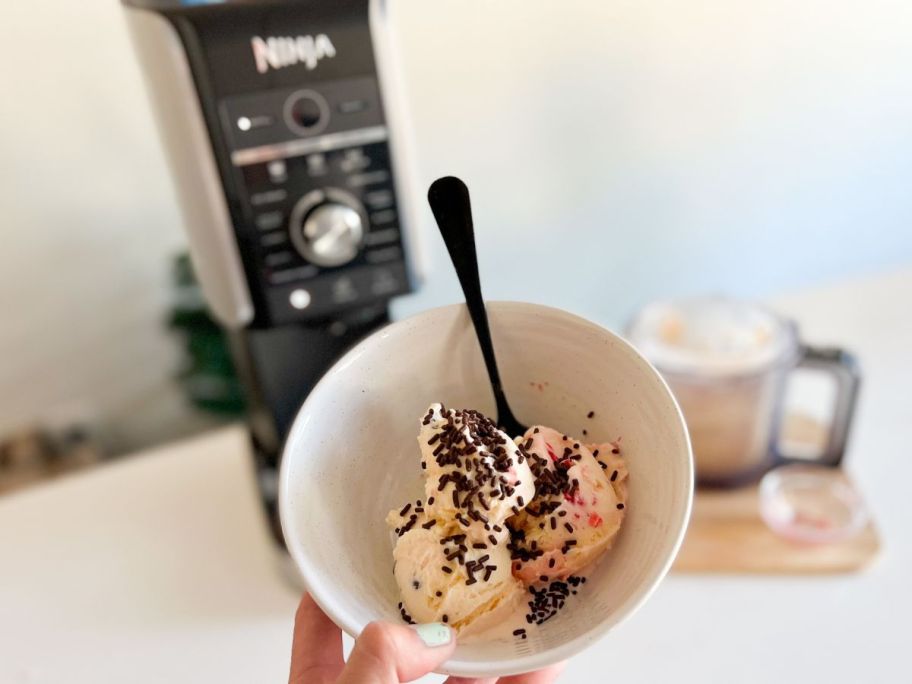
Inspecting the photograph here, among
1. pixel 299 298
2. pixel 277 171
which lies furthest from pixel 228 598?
pixel 277 171

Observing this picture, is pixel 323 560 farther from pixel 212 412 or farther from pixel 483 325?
pixel 212 412

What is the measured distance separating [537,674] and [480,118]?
61 cm

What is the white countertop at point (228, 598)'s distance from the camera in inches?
28.1

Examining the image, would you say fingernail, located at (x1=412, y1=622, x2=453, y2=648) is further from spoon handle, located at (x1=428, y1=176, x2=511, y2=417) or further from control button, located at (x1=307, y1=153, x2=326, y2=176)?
control button, located at (x1=307, y1=153, x2=326, y2=176)

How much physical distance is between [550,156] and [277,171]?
44cm

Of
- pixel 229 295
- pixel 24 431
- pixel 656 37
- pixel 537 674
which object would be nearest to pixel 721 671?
pixel 537 674

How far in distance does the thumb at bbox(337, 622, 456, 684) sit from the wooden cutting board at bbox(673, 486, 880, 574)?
0.44 meters

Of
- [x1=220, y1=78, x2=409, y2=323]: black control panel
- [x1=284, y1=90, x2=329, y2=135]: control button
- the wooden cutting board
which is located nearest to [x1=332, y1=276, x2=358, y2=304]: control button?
[x1=220, y1=78, x2=409, y2=323]: black control panel

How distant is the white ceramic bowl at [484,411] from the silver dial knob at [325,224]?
0.17m

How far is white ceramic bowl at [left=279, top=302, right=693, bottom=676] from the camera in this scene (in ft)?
1.39

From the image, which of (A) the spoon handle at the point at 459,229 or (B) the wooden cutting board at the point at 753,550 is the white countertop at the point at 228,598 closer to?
(B) the wooden cutting board at the point at 753,550

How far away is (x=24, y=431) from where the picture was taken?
39.6 inches

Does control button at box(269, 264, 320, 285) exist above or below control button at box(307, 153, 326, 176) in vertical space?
below

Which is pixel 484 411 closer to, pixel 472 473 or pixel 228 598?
pixel 472 473
